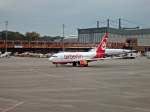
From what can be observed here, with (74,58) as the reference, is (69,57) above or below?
above

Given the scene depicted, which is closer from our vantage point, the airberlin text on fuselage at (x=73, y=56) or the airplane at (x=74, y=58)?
the airplane at (x=74, y=58)

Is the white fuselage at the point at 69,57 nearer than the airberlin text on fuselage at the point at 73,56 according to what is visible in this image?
Yes

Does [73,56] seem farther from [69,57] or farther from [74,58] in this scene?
[69,57]

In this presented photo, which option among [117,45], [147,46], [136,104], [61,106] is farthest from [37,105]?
[147,46]

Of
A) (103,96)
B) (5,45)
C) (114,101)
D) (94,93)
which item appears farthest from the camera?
(5,45)

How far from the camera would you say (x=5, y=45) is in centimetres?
13612

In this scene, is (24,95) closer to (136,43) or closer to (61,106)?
(61,106)

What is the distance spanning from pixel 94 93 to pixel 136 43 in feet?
580

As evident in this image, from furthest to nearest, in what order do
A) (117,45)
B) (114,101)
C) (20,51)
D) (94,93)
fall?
1. (117,45)
2. (20,51)
3. (94,93)
4. (114,101)

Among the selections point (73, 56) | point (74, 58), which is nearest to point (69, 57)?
point (73, 56)

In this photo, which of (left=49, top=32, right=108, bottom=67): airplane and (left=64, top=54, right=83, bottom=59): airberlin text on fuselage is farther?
(left=64, top=54, right=83, bottom=59): airberlin text on fuselage

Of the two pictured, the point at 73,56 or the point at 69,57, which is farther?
the point at 73,56

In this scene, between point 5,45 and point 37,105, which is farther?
point 5,45

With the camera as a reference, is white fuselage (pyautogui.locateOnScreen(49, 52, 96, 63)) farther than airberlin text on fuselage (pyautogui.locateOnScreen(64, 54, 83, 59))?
No
